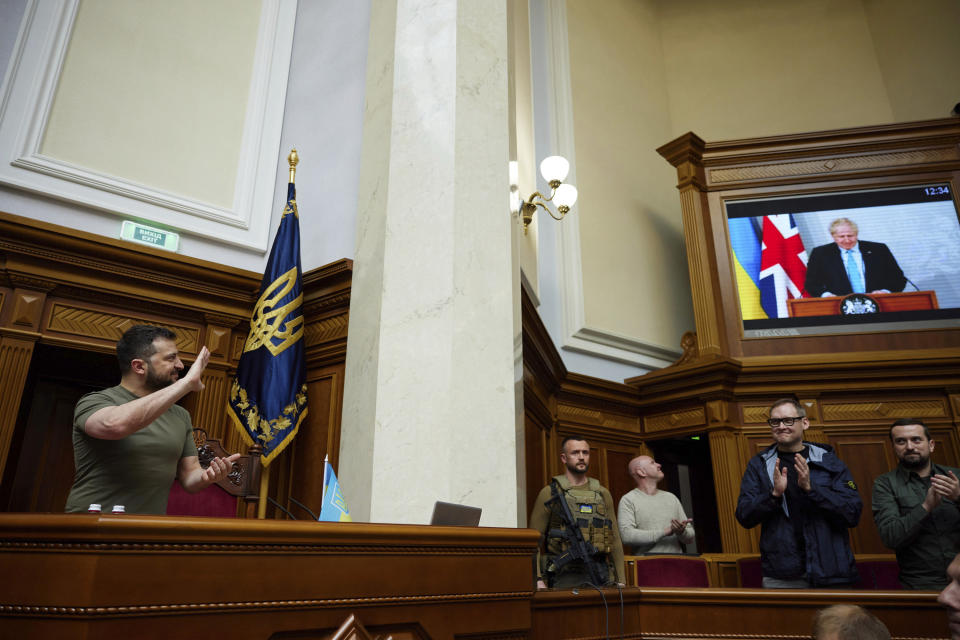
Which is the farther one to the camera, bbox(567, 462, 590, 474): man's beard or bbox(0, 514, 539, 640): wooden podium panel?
bbox(567, 462, 590, 474): man's beard

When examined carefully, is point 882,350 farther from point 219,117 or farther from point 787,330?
point 219,117

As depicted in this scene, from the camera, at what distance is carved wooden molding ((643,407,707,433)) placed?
6254 mm

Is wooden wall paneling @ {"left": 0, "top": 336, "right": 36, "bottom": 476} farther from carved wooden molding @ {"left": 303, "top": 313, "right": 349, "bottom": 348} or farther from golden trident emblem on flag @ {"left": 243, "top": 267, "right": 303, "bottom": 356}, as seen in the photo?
carved wooden molding @ {"left": 303, "top": 313, "right": 349, "bottom": 348}

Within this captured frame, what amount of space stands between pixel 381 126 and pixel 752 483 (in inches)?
87.3

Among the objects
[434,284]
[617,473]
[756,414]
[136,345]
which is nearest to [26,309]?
[136,345]

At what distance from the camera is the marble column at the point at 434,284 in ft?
8.05

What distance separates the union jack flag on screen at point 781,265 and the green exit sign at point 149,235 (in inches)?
195

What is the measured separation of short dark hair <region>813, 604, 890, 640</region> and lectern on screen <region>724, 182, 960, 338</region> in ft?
16.9

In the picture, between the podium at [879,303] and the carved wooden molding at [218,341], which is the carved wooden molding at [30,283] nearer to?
the carved wooden molding at [218,341]

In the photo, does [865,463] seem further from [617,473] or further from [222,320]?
Result: [222,320]

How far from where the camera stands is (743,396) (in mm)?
6199

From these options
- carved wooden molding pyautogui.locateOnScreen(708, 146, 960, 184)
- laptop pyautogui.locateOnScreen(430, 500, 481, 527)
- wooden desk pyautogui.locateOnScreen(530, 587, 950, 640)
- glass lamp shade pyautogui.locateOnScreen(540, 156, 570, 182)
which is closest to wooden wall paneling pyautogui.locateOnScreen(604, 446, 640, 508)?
glass lamp shade pyautogui.locateOnScreen(540, 156, 570, 182)

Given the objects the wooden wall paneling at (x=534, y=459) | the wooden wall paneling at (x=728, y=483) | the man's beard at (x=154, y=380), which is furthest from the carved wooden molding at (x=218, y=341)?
the wooden wall paneling at (x=728, y=483)

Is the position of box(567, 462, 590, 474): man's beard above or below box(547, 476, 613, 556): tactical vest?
above
